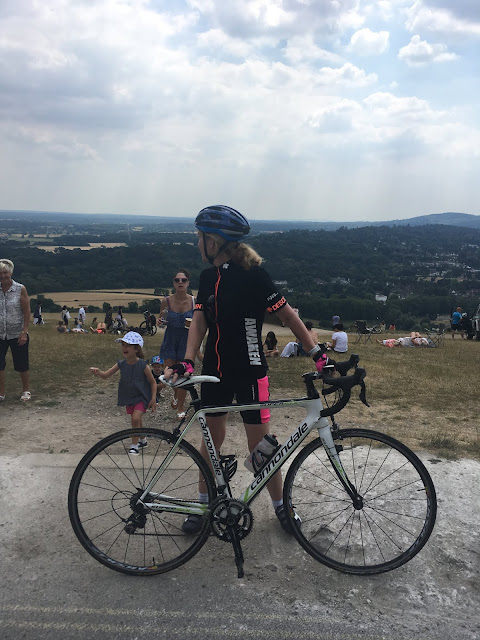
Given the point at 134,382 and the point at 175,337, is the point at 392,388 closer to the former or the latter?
the point at 175,337

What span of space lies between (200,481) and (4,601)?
4.22ft

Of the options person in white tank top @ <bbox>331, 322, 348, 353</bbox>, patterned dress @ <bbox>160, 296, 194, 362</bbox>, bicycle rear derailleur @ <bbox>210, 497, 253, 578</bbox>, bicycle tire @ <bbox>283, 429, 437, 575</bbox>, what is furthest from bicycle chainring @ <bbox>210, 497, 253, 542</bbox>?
person in white tank top @ <bbox>331, 322, 348, 353</bbox>

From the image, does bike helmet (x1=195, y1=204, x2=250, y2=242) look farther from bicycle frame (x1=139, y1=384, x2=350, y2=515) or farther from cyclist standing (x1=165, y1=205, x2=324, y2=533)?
bicycle frame (x1=139, y1=384, x2=350, y2=515)

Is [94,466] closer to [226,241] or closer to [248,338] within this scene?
[248,338]

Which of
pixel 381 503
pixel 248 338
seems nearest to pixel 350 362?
pixel 248 338

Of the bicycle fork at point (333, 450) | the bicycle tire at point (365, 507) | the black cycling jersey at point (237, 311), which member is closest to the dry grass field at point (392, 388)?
the bicycle tire at point (365, 507)

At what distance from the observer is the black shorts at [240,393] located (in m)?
3.28

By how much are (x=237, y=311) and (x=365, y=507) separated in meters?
1.76

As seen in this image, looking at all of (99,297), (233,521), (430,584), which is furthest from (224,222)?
(99,297)

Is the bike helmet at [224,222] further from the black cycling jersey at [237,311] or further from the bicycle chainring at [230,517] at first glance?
the bicycle chainring at [230,517]

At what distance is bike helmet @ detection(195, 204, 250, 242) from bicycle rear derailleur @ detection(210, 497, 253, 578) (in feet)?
5.51

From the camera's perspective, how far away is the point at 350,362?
119 inches

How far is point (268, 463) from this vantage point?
10.3 feet

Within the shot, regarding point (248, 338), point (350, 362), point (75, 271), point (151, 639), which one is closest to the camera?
point (151, 639)
